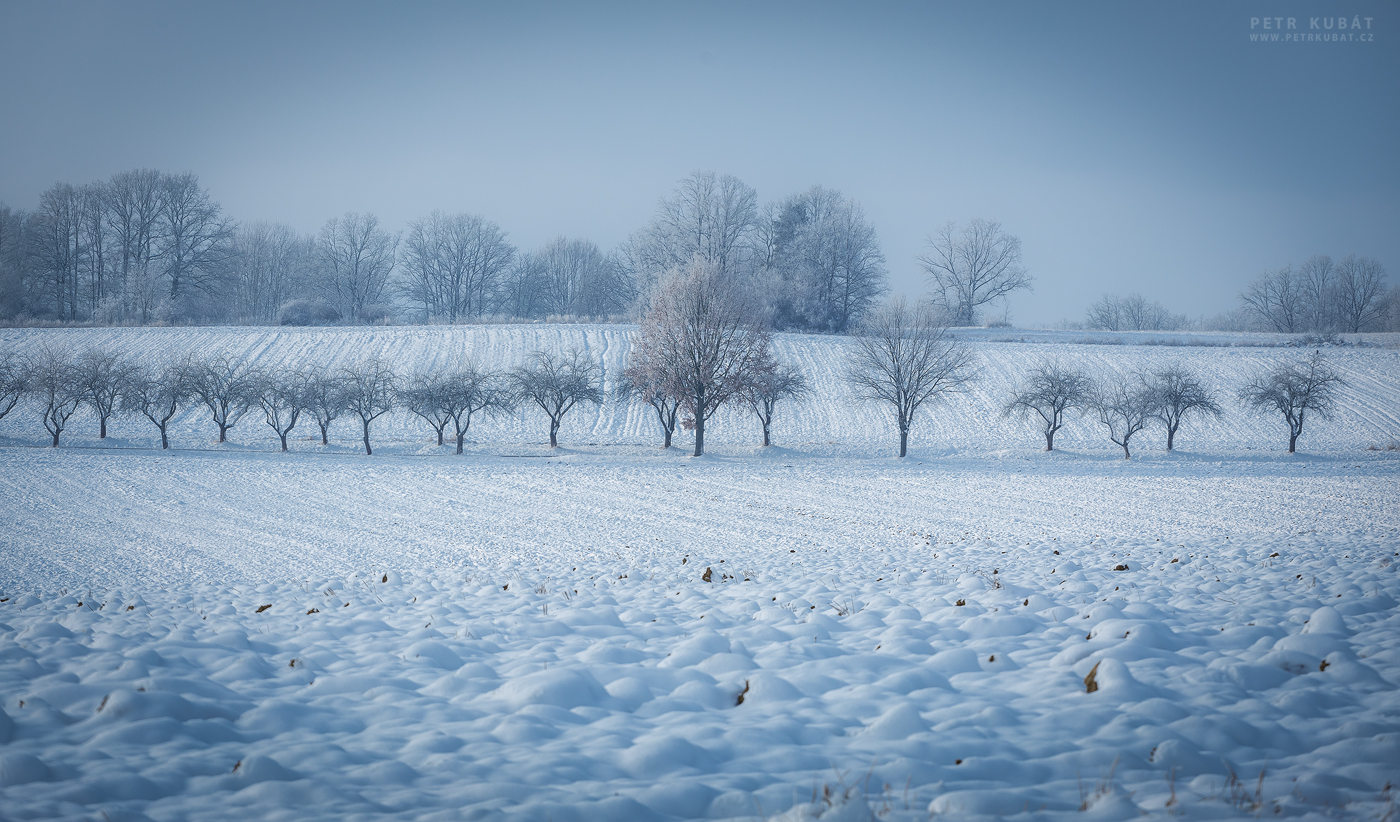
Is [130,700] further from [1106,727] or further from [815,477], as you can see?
[815,477]

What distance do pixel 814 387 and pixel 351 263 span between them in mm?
59559

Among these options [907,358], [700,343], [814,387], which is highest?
[700,343]

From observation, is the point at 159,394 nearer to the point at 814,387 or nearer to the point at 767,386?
the point at 767,386

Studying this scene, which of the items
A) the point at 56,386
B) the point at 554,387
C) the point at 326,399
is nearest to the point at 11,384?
the point at 56,386

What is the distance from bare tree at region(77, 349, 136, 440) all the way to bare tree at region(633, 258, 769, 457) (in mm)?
29898

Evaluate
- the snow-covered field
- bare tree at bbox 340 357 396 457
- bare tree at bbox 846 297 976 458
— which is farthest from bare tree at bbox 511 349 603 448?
the snow-covered field

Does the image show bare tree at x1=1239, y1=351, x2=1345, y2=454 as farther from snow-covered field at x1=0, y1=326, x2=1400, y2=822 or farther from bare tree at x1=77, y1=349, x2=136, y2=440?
bare tree at x1=77, y1=349, x2=136, y2=440

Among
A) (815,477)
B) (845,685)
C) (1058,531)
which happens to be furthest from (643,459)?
(845,685)

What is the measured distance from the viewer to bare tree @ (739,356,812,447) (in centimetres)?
3109

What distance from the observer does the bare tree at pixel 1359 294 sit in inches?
2616

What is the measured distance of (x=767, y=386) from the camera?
31438 mm

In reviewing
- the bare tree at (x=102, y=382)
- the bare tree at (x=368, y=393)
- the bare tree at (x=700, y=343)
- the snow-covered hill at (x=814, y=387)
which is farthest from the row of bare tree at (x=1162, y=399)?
the bare tree at (x=102, y=382)

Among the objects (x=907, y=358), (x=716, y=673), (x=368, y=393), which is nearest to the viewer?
(x=716, y=673)

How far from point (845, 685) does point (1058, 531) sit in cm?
1018
